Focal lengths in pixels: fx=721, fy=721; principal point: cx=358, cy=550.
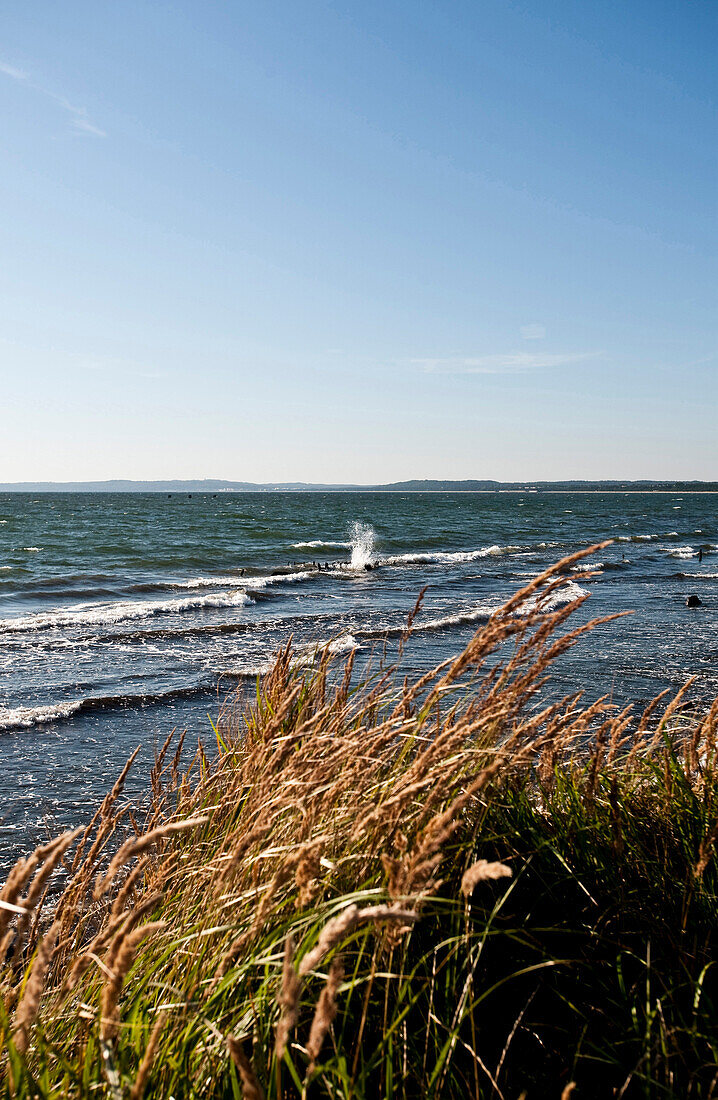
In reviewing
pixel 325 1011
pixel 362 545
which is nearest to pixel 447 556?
pixel 362 545

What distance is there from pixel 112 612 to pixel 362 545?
2488 centimetres

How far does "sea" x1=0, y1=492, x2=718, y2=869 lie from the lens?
9.16 meters

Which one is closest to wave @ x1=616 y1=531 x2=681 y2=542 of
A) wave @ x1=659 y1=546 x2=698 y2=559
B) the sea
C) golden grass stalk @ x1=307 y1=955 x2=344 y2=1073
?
wave @ x1=659 y1=546 x2=698 y2=559

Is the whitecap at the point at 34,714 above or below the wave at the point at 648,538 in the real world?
below

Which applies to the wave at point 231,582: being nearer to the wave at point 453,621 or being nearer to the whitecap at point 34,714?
the wave at point 453,621

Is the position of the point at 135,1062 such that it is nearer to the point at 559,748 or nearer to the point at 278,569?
the point at 559,748

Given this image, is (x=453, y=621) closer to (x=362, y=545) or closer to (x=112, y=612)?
(x=112, y=612)

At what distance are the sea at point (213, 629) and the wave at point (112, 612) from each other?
8cm

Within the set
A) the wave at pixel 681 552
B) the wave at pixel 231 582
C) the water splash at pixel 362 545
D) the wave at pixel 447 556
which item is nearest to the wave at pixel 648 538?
the wave at pixel 681 552

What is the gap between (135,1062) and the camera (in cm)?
178

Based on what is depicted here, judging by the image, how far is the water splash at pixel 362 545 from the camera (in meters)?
34.0

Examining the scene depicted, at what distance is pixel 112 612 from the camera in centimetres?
2042

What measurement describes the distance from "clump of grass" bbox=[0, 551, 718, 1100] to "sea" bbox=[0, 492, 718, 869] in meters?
0.92

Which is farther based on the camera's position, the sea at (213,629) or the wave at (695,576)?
the wave at (695,576)
